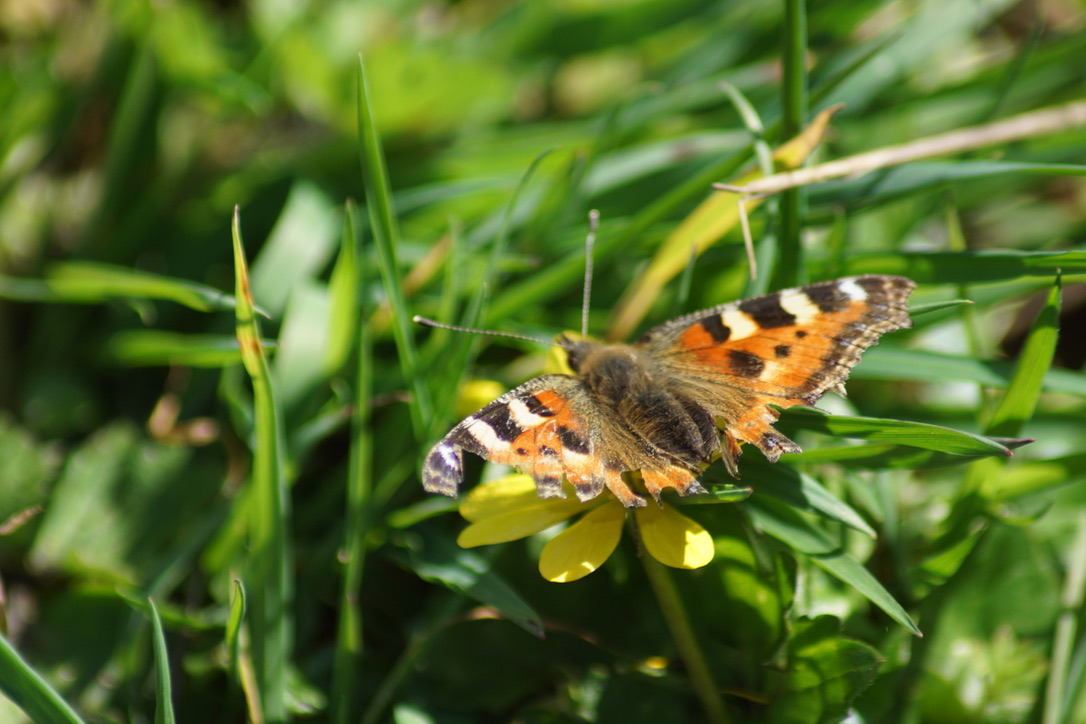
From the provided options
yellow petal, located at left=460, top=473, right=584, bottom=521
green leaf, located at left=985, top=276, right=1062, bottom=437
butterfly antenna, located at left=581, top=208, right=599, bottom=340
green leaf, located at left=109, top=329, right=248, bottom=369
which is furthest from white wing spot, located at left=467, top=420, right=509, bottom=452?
green leaf, located at left=985, top=276, right=1062, bottom=437

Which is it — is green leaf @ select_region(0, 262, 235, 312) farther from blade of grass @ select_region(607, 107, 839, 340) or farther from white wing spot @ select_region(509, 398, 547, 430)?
blade of grass @ select_region(607, 107, 839, 340)

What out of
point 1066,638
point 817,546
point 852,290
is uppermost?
point 852,290

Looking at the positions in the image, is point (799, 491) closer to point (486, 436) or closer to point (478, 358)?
point (486, 436)

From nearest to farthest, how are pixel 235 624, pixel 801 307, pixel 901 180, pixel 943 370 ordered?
pixel 235 624 → pixel 801 307 → pixel 943 370 → pixel 901 180

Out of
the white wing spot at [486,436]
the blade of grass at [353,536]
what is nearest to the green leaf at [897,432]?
the white wing spot at [486,436]

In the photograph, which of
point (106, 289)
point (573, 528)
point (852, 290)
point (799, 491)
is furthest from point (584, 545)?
point (106, 289)

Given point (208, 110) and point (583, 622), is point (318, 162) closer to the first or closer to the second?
point (208, 110)

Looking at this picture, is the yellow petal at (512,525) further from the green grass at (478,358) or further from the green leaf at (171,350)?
the green leaf at (171,350)

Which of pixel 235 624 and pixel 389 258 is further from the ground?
pixel 389 258
